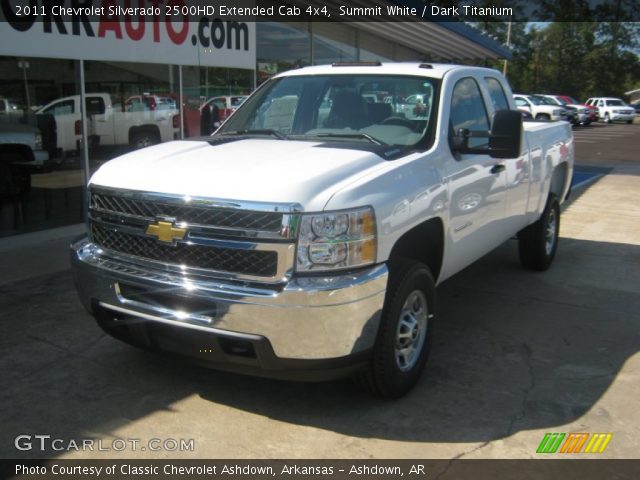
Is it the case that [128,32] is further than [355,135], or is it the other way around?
[128,32]

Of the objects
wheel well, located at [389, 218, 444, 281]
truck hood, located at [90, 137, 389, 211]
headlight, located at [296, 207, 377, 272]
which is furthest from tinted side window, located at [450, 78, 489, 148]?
headlight, located at [296, 207, 377, 272]

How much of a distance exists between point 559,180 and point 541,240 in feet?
3.30

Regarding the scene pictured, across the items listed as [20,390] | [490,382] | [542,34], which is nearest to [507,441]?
[490,382]

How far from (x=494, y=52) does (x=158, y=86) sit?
13760 millimetres

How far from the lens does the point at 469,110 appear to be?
492 cm

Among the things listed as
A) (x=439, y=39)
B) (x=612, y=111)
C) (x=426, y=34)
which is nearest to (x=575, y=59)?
(x=612, y=111)

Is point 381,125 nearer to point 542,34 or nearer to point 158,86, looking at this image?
point 158,86

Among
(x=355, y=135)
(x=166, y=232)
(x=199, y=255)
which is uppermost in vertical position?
(x=355, y=135)

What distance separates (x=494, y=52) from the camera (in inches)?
795

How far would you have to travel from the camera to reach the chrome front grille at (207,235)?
3.20 m

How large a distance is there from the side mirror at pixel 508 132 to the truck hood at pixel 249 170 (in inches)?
37.1

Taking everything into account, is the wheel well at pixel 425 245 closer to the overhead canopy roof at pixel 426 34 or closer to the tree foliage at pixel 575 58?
the overhead canopy roof at pixel 426 34

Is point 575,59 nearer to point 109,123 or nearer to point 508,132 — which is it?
point 109,123

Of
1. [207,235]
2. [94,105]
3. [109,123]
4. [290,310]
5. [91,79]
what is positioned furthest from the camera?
[109,123]
